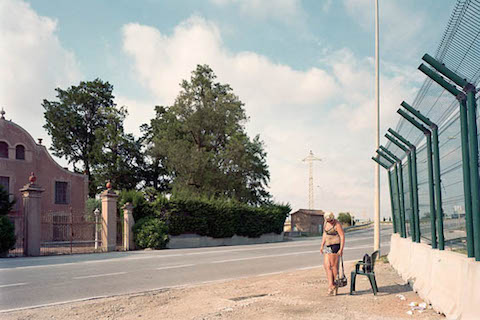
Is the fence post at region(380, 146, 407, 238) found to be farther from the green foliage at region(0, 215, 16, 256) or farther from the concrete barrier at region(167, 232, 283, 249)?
the concrete barrier at region(167, 232, 283, 249)

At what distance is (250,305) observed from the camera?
7.87 meters

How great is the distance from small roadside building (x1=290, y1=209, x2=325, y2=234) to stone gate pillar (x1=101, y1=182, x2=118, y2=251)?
47888mm

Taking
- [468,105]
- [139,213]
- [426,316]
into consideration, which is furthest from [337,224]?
[139,213]

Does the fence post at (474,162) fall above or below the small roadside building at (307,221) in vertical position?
above

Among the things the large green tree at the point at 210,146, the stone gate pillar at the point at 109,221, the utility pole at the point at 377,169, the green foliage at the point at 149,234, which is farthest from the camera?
the large green tree at the point at 210,146

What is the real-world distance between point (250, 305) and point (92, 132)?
51498 millimetres

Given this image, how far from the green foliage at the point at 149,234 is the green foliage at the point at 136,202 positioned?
722 millimetres

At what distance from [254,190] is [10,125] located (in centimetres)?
2396

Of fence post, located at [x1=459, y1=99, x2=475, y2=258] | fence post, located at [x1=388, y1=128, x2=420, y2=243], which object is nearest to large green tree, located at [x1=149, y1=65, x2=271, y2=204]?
fence post, located at [x1=388, y1=128, x2=420, y2=243]

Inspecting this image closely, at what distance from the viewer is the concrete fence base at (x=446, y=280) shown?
18.5 feet

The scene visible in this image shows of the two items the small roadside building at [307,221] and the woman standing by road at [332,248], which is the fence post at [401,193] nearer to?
the woman standing by road at [332,248]

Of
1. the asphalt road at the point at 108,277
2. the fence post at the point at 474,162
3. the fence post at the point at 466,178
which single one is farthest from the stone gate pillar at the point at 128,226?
the fence post at the point at 474,162

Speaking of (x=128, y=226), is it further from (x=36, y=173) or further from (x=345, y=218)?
(x=345, y=218)

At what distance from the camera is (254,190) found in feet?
159
